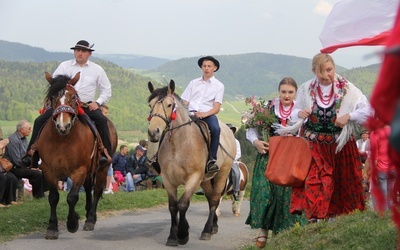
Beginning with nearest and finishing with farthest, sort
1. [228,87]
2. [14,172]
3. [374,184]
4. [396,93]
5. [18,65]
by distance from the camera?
[396,93] < [374,184] < [14,172] < [18,65] < [228,87]

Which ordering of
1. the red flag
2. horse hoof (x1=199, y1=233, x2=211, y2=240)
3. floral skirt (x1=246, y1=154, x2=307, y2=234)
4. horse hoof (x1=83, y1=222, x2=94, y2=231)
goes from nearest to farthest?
the red flag → floral skirt (x1=246, y1=154, x2=307, y2=234) → horse hoof (x1=199, y1=233, x2=211, y2=240) → horse hoof (x1=83, y1=222, x2=94, y2=231)

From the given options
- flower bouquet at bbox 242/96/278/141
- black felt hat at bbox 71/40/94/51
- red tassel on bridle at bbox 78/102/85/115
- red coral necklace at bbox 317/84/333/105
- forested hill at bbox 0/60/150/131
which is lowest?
forested hill at bbox 0/60/150/131

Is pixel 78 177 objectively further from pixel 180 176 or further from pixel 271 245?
pixel 271 245

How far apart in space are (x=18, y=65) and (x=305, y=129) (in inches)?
3627

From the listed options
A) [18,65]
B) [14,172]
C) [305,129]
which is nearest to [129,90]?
[18,65]

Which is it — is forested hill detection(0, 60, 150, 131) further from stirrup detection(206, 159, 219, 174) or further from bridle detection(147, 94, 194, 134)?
bridle detection(147, 94, 194, 134)

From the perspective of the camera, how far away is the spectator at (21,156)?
14786mm

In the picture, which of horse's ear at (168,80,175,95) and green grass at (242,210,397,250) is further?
horse's ear at (168,80,175,95)

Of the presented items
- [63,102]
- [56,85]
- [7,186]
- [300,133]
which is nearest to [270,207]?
[300,133]

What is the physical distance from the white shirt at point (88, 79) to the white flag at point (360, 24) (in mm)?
7186

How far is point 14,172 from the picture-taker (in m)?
14.8

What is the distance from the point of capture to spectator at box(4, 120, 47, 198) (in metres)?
14.8

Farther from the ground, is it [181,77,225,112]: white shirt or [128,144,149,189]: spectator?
[181,77,225,112]: white shirt

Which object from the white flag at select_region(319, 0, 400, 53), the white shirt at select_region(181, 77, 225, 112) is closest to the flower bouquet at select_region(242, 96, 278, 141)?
the white shirt at select_region(181, 77, 225, 112)
